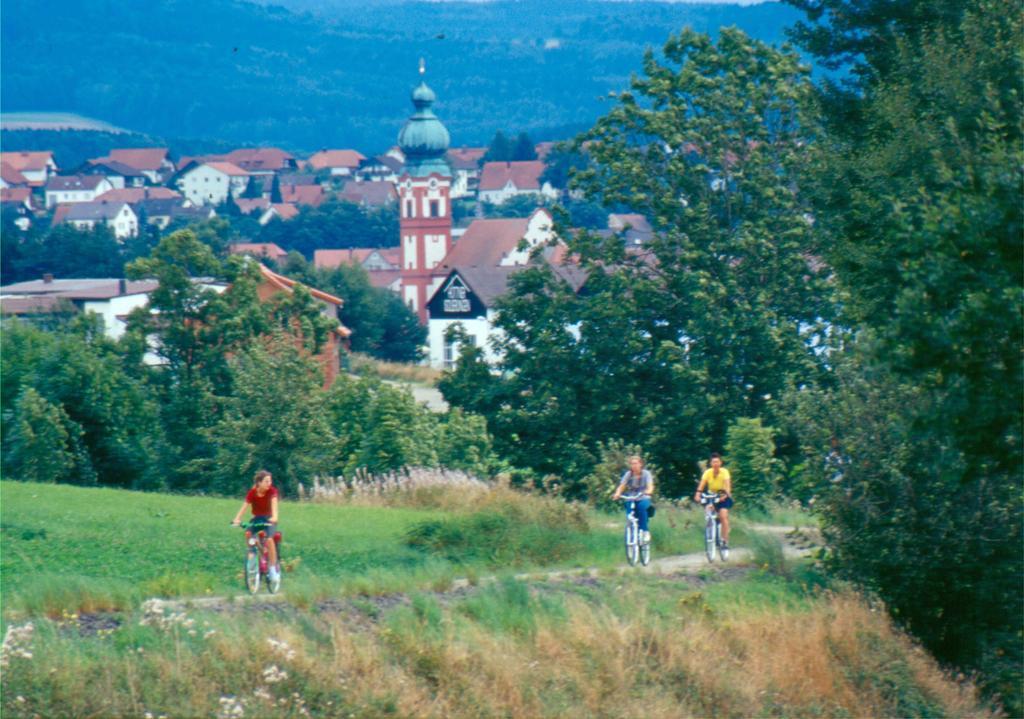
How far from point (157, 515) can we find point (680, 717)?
1249 cm

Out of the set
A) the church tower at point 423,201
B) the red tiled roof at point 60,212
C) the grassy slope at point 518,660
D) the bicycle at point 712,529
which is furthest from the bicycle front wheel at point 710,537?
the red tiled roof at point 60,212

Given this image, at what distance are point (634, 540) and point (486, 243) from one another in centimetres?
11425

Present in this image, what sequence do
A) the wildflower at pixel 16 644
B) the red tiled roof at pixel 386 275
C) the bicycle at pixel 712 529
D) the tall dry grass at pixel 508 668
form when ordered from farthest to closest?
1. the red tiled roof at pixel 386 275
2. the bicycle at pixel 712 529
3. the tall dry grass at pixel 508 668
4. the wildflower at pixel 16 644

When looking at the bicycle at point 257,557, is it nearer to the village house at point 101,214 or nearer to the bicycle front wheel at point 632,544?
the bicycle front wheel at point 632,544

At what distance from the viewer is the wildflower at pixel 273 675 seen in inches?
520

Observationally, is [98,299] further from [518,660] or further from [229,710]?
[229,710]

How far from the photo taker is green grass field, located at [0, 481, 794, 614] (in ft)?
56.2

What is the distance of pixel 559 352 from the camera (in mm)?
36344

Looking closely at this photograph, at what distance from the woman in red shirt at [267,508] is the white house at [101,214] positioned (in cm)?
17001

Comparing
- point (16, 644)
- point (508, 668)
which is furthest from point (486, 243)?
point (16, 644)

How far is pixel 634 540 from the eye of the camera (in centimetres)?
1992

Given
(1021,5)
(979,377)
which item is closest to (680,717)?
(979,377)

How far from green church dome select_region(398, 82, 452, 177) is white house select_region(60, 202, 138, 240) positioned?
141ft

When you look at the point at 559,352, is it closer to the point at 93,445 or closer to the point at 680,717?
the point at 93,445
